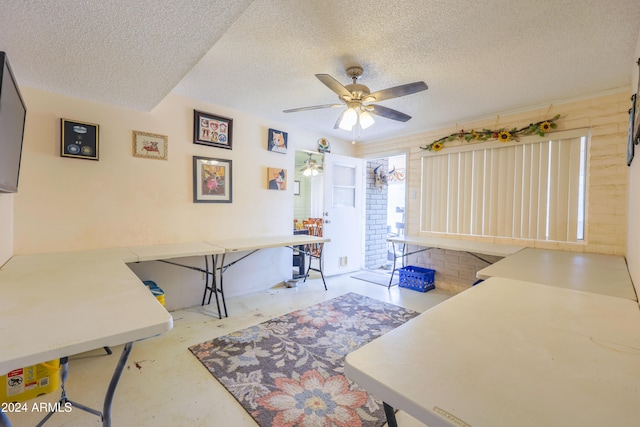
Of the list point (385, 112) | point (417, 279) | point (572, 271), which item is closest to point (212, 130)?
point (385, 112)

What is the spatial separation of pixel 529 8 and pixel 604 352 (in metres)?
1.78

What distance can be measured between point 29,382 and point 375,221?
15.5 feet

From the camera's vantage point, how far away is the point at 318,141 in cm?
442

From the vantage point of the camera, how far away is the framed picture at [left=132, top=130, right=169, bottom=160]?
2793mm

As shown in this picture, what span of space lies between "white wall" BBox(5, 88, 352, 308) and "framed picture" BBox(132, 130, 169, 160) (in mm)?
47

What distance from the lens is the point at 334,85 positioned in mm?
2094

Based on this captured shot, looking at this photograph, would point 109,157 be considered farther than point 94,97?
Yes

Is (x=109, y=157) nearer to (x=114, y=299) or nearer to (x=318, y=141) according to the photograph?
(x=114, y=299)

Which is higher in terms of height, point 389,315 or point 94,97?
point 94,97

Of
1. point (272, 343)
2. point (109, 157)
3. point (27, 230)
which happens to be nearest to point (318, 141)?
point (109, 157)

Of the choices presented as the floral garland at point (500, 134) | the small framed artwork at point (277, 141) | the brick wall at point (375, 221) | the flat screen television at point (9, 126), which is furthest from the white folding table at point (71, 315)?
the brick wall at point (375, 221)

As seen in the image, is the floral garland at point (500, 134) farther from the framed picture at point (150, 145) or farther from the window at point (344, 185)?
the framed picture at point (150, 145)

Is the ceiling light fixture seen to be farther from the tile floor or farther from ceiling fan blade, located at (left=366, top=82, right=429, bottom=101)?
the tile floor

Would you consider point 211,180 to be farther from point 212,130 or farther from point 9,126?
point 9,126
